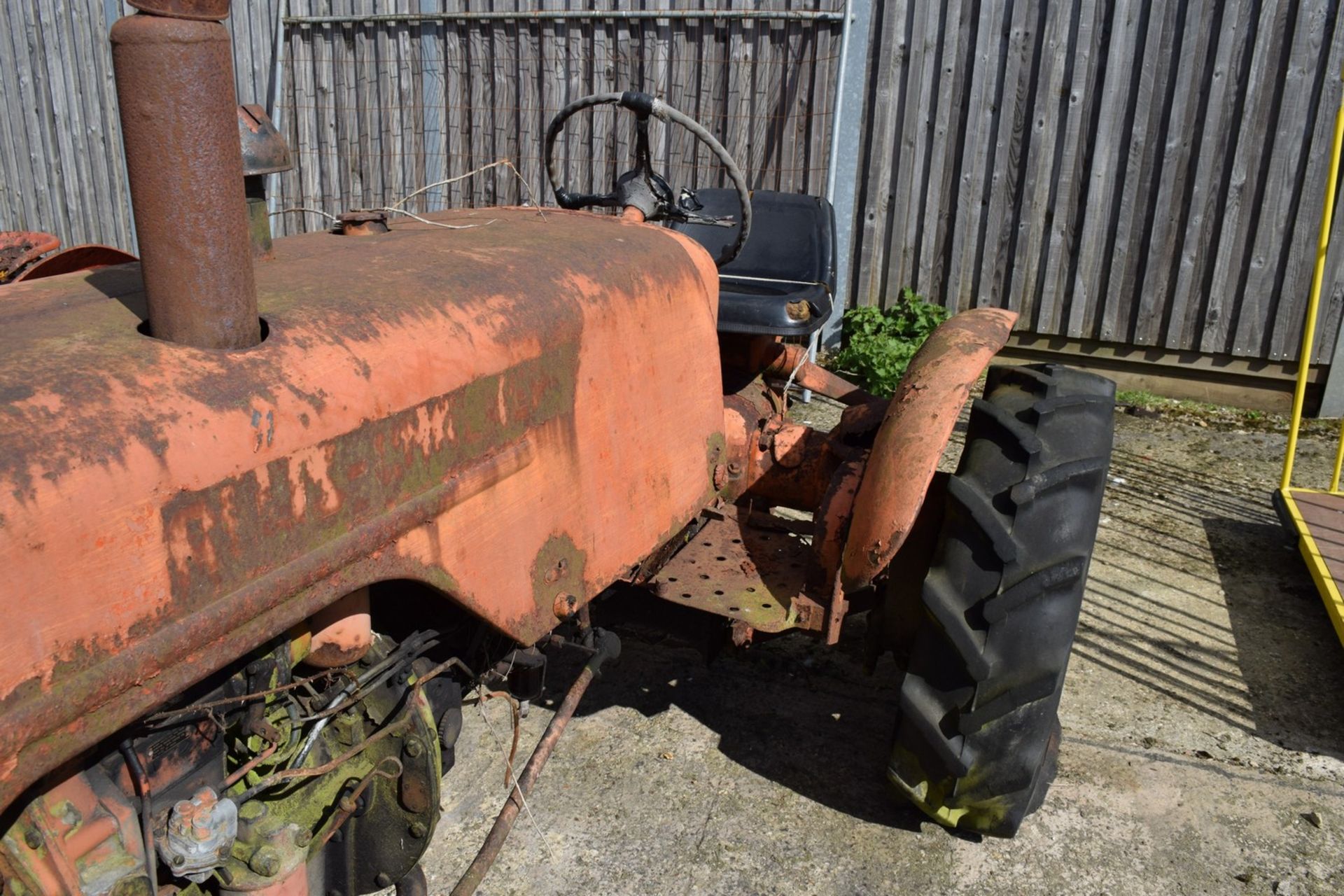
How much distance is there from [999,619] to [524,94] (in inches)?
209

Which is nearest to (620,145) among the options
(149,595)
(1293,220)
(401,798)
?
(1293,220)

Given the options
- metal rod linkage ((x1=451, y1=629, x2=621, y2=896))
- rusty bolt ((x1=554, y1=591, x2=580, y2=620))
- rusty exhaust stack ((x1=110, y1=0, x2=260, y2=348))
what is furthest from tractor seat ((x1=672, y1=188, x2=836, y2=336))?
rusty exhaust stack ((x1=110, y1=0, x2=260, y2=348))

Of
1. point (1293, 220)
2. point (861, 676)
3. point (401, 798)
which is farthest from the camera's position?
point (1293, 220)

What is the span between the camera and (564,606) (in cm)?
191

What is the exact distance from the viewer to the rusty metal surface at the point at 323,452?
110cm

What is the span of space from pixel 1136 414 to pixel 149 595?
5652 mm

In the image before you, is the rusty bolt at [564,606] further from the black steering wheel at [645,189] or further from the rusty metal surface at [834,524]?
the black steering wheel at [645,189]

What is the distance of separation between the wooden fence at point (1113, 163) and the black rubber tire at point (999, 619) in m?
3.90

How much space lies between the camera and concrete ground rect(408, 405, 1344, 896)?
2395 millimetres

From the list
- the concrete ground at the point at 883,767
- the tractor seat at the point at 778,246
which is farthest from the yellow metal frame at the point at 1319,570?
the tractor seat at the point at 778,246

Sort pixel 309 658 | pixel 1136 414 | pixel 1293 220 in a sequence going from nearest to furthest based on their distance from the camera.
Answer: pixel 309 658 → pixel 1293 220 → pixel 1136 414

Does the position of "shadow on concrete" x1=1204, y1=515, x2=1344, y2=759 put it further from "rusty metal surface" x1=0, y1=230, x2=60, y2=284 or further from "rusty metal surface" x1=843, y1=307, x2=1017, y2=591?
"rusty metal surface" x1=0, y1=230, x2=60, y2=284

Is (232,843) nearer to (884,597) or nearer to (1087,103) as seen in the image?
(884,597)

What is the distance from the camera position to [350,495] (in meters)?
1.43
